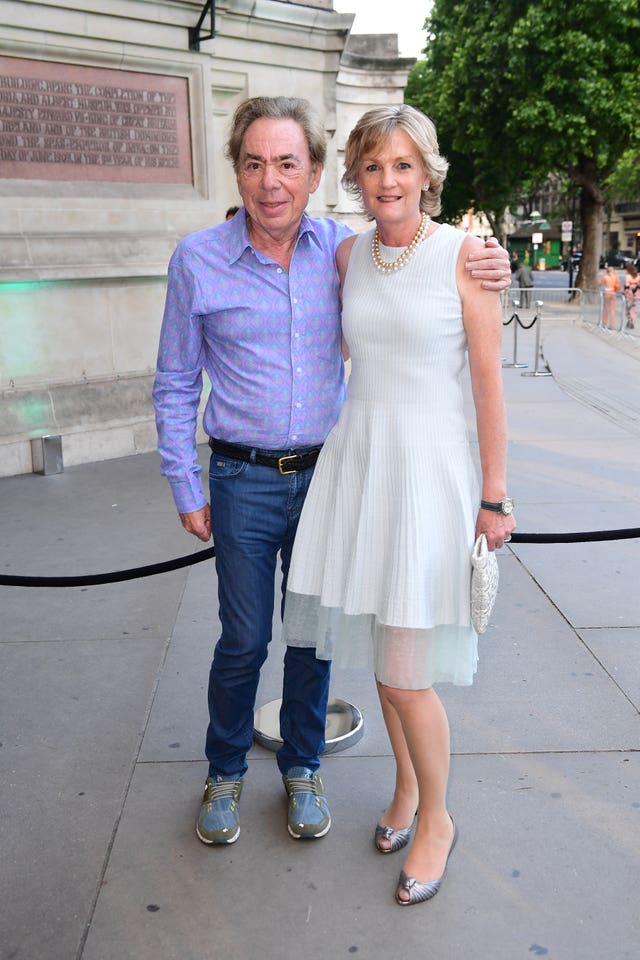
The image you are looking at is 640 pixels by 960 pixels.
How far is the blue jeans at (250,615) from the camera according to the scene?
289 centimetres

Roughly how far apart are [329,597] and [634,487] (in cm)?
518

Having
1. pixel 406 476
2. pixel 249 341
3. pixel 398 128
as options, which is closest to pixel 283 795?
pixel 406 476

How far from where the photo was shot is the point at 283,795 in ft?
10.7

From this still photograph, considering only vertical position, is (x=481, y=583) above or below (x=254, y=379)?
below

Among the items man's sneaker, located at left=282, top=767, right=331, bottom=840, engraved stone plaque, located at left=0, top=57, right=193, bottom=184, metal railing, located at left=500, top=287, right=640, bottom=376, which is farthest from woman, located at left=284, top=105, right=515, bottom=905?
metal railing, located at left=500, top=287, right=640, bottom=376

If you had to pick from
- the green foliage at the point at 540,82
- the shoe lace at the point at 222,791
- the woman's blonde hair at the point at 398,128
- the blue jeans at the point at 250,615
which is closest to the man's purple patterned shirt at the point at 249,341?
the blue jeans at the point at 250,615

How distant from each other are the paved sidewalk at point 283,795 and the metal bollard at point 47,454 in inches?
84.5

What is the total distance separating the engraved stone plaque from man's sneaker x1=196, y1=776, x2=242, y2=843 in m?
5.99

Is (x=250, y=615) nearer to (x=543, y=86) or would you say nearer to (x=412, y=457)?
(x=412, y=457)

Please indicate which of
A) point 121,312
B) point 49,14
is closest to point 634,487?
point 121,312

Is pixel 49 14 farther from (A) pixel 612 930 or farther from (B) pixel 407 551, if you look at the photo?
(A) pixel 612 930

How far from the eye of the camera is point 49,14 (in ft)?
24.8

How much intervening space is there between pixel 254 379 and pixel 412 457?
1.77 feet

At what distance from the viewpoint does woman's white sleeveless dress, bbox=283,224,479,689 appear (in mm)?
2559
